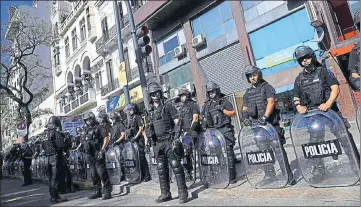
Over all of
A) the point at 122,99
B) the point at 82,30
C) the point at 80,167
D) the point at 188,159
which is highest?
the point at 82,30

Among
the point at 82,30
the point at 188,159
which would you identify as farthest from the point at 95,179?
the point at 82,30

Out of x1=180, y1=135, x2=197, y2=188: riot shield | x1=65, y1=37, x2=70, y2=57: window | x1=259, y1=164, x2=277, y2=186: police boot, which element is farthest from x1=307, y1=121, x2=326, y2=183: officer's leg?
x1=65, y1=37, x2=70, y2=57: window

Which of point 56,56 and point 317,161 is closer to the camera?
point 317,161

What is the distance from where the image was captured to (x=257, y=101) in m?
4.23

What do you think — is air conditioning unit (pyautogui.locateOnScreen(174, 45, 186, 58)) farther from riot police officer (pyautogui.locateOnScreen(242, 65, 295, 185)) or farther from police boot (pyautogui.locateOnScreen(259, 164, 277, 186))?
police boot (pyautogui.locateOnScreen(259, 164, 277, 186))

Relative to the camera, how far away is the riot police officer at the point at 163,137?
434 cm

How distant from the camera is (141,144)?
664 centimetres

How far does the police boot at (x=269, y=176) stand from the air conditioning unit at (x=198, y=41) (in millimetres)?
12626

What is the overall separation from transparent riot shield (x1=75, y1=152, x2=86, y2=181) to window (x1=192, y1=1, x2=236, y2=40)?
1004 centimetres

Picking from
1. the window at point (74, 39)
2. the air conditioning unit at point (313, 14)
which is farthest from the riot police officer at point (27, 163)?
the window at point (74, 39)

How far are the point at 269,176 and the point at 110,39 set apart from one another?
1865cm

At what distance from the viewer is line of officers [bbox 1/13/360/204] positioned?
3.57 metres

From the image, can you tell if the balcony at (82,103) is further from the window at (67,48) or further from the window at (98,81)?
the window at (67,48)

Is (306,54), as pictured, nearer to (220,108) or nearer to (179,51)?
(220,108)
